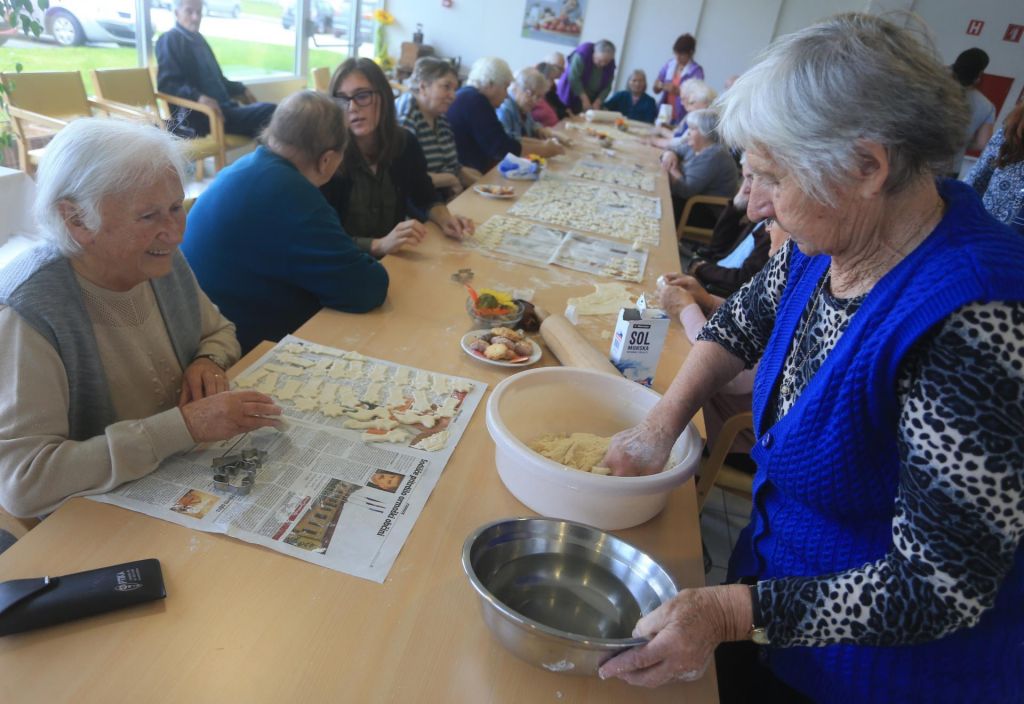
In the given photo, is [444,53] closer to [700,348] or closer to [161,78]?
[161,78]

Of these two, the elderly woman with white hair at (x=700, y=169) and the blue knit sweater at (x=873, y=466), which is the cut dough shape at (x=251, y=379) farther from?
the elderly woman with white hair at (x=700, y=169)

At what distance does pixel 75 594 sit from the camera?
2.68ft

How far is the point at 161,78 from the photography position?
195 inches

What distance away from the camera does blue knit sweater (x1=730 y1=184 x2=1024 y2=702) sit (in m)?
0.76

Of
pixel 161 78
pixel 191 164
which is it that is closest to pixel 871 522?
pixel 191 164

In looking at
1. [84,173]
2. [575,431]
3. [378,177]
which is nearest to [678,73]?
[378,177]

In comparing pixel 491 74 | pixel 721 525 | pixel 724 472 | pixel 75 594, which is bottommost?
pixel 721 525

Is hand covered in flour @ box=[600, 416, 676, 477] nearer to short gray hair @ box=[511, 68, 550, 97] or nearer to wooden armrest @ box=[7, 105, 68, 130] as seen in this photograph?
wooden armrest @ box=[7, 105, 68, 130]

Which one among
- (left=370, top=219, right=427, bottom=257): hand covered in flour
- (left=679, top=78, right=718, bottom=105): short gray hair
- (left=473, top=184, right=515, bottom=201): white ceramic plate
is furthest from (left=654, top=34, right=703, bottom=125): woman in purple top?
(left=370, top=219, right=427, bottom=257): hand covered in flour

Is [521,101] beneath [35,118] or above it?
above

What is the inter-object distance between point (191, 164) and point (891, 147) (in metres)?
1.40

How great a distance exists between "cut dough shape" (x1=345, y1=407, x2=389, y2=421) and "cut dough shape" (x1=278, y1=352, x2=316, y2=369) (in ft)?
0.73

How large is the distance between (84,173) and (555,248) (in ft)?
5.66

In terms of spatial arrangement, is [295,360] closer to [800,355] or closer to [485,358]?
[485,358]
